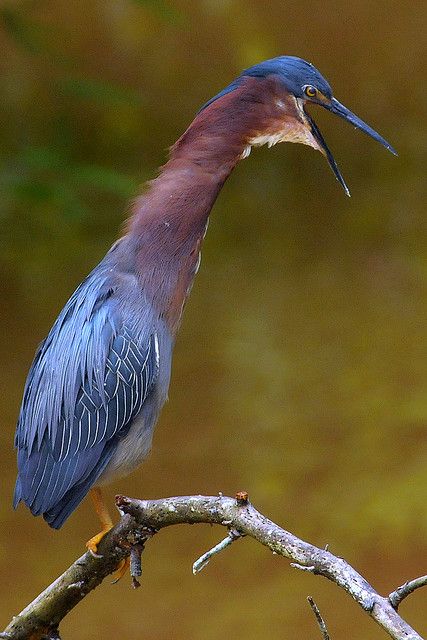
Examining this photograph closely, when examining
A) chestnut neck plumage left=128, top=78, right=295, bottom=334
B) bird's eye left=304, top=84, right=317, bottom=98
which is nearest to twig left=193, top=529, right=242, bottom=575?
chestnut neck plumage left=128, top=78, right=295, bottom=334

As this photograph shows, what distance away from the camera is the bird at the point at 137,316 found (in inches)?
66.0

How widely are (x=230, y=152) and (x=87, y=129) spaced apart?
9.80ft

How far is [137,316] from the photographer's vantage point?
171cm

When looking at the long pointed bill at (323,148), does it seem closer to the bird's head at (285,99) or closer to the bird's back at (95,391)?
the bird's head at (285,99)

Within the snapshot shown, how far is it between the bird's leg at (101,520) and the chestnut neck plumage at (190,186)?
282 millimetres

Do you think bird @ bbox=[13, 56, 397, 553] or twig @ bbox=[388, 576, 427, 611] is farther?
bird @ bbox=[13, 56, 397, 553]

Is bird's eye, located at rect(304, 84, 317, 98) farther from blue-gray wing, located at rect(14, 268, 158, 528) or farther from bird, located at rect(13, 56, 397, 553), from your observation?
blue-gray wing, located at rect(14, 268, 158, 528)

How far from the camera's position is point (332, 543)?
116 inches

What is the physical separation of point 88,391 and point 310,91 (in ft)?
1.80

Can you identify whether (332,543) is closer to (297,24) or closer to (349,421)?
(349,421)

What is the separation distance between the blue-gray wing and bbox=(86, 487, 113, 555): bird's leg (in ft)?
0.18

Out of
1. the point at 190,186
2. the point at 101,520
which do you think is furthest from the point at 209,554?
the point at 190,186

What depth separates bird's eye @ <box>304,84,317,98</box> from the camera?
1689mm

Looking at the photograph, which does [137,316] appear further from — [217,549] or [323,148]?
[217,549]
